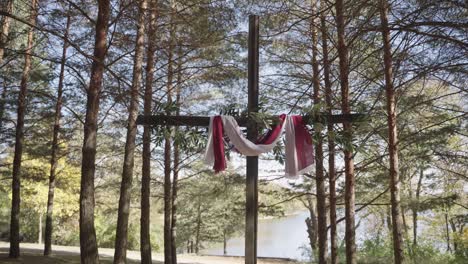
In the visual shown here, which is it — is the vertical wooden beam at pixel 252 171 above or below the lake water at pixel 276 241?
above

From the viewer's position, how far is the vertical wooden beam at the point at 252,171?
3674 millimetres

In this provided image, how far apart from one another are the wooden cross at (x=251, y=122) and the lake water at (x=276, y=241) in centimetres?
2331

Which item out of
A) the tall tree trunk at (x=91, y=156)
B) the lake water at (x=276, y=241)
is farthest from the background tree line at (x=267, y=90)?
the lake water at (x=276, y=241)

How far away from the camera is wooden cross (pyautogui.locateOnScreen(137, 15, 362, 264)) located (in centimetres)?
368

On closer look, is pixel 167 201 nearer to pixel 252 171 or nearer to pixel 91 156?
pixel 91 156

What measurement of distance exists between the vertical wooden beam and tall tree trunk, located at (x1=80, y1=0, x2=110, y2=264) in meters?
1.77

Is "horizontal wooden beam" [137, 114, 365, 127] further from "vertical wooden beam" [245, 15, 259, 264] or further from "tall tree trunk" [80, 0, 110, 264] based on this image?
"tall tree trunk" [80, 0, 110, 264]

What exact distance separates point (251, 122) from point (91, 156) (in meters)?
2.06

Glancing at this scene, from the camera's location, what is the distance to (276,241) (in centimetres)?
3491

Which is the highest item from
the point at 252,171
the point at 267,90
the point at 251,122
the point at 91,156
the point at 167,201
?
the point at 267,90

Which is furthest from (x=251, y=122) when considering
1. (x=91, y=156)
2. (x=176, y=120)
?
(x=91, y=156)

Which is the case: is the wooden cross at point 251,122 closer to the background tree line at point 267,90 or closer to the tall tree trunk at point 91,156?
the background tree line at point 267,90

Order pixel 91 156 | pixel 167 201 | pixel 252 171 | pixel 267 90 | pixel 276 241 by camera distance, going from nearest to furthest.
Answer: pixel 252 171, pixel 91 156, pixel 267 90, pixel 167 201, pixel 276 241

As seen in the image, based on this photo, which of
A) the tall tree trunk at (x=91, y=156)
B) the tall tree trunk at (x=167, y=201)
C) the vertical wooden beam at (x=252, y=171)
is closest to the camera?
the vertical wooden beam at (x=252, y=171)
